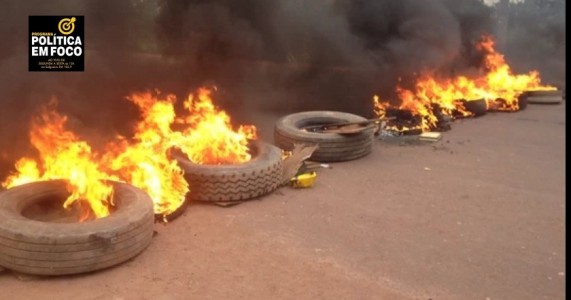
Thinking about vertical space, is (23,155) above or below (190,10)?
below

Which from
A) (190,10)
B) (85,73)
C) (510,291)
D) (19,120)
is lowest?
(510,291)

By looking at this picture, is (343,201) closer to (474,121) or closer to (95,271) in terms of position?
(95,271)

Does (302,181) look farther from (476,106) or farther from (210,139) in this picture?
(476,106)

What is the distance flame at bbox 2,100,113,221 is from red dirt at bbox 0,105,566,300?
27.8 inches

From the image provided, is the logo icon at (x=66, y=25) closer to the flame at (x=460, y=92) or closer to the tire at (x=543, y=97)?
the flame at (x=460, y=92)

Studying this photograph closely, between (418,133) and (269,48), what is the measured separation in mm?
3878

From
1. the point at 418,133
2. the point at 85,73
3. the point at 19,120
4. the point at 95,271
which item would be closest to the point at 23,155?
the point at 19,120

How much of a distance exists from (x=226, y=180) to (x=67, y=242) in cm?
226

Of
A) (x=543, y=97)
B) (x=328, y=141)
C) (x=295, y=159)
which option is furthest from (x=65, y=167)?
(x=543, y=97)

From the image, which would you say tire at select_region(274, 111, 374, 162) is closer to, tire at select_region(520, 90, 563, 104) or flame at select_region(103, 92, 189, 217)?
flame at select_region(103, 92, 189, 217)

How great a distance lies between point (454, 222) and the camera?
598cm

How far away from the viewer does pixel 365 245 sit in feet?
17.2

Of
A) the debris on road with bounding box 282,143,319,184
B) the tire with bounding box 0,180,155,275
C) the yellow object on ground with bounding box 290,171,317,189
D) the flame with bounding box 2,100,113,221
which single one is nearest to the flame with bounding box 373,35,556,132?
the debris on road with bounding box 282,143,319,184

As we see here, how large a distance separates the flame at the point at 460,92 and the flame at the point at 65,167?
21.8 ft
